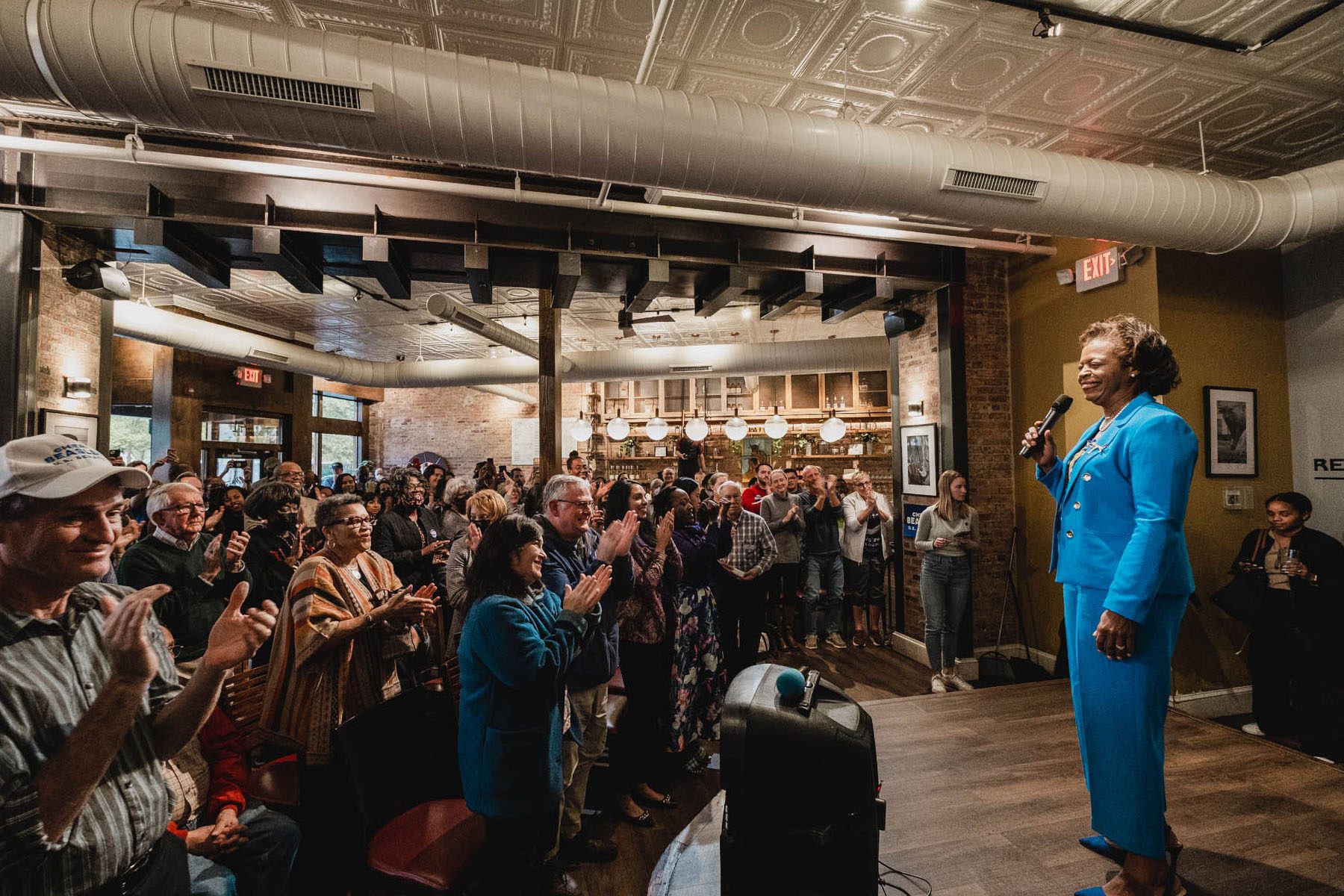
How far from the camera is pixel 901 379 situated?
6.12m

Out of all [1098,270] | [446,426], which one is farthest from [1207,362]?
[446,426]

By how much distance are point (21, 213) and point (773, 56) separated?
16.2ft

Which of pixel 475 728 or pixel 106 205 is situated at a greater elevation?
pixel 106 205

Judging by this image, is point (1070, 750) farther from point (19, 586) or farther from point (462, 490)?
point (462, 490)

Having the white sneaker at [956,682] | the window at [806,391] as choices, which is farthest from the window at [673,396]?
the white sneaker at [956,682]

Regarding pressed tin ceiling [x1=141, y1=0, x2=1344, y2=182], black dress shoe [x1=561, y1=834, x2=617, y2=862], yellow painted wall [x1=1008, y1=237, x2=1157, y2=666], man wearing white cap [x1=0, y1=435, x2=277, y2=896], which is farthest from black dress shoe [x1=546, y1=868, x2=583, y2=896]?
yellow painted wall [x1=1008, y1=237, x2=1157, y2=666]

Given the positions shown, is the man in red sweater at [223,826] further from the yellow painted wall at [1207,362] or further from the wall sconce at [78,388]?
the yellow painted wall at [1207,362]

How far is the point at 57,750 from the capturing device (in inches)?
40.8

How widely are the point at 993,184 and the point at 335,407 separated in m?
14.6

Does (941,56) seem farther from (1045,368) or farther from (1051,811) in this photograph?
(1051,811)

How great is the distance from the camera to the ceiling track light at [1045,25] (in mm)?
2863

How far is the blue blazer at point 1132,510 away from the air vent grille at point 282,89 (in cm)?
312

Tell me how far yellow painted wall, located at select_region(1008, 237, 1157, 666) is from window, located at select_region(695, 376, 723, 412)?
660 cm

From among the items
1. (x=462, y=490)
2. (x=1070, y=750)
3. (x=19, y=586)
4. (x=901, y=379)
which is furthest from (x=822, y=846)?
(x=901, y=379)
